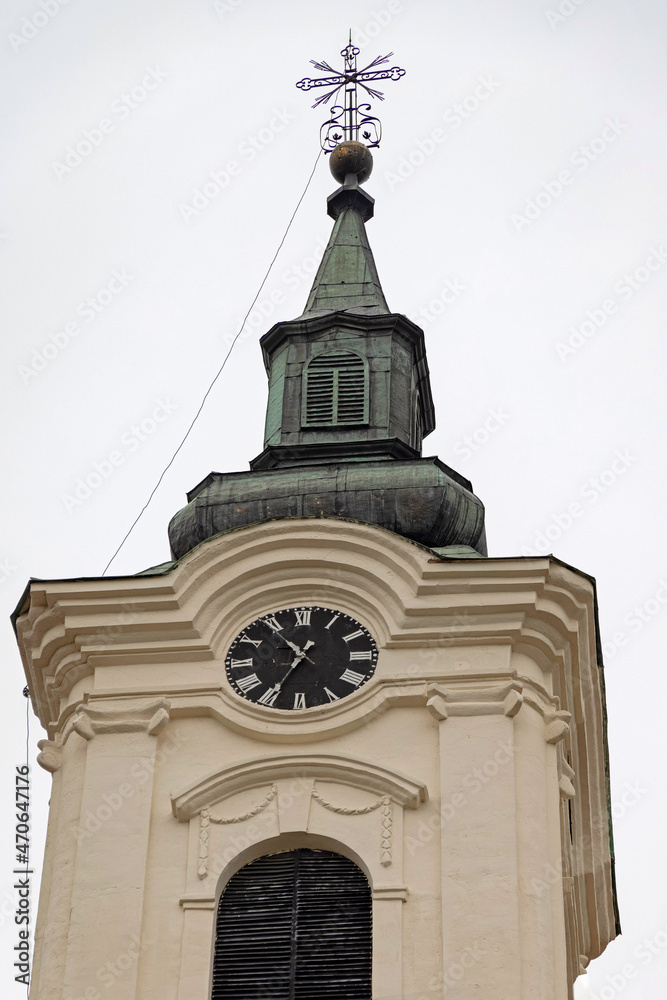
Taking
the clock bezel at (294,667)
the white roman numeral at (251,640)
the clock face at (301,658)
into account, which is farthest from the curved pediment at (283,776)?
the white roman numeral at (251,640)

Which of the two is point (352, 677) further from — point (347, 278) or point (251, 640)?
point (347, 278)

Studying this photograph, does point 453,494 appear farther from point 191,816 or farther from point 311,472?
point 191,816

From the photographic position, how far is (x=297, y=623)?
1187 inches

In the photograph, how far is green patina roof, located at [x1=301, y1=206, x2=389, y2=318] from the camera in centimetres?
3591

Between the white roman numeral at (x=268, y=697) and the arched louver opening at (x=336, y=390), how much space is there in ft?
17.1

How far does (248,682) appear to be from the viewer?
29.7m

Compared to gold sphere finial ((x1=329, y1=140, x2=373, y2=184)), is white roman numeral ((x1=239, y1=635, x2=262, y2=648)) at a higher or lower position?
lower

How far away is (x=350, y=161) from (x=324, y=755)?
1210cm

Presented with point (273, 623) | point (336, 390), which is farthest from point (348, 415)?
point (273, 623)

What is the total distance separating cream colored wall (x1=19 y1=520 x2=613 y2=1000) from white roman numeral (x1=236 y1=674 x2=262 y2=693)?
238 millimetres

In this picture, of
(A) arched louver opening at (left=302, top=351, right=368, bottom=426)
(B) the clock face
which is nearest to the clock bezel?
(B) the clock face

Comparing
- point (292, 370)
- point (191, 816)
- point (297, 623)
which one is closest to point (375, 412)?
point (292, 370)

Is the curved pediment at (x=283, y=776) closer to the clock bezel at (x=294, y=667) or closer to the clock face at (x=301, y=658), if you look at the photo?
the clock bezel at (x=294, y=667)

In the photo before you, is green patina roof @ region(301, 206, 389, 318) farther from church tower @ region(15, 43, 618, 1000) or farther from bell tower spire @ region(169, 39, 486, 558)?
church tower @ region(15, 43, 618, 1000)
